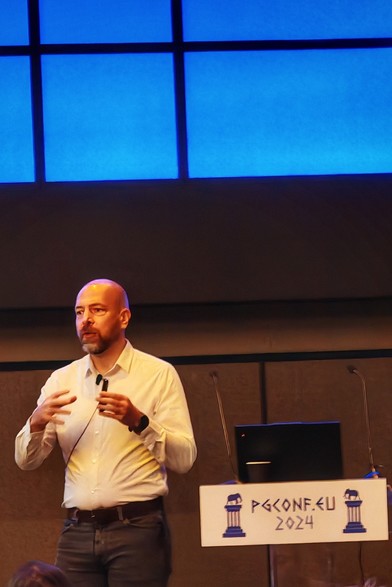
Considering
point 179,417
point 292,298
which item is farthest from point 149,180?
point 179,417

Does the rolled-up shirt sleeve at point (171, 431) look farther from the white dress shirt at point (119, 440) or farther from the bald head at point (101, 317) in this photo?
the bald head at point (101, 317)

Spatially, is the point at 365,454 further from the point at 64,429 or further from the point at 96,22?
the point at 96,22

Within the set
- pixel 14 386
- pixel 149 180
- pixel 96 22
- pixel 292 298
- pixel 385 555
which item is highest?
pixel 96 22

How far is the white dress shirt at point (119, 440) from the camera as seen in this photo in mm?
3543

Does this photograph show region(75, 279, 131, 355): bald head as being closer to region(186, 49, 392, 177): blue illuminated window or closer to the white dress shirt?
the white dress shirt

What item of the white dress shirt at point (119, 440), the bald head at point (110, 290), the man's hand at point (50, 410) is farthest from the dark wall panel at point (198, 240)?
the man's hand at point (50, 410)

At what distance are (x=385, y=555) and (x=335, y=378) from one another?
3.20 feet

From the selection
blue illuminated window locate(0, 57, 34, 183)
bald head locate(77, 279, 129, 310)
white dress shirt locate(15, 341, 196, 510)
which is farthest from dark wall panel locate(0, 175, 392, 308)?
white dress shirt locate(15, 341, 196, 510)

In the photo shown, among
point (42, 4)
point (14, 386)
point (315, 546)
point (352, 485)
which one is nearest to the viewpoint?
point (352, 485)

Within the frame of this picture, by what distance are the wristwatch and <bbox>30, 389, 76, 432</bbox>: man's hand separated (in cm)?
26

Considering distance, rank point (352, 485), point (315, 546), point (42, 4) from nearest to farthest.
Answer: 1. point (352, 485)
2. point (315, 546)
3. point (42, 4)

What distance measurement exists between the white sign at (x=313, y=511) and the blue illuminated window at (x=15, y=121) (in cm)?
252

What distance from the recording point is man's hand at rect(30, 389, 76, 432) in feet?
11.2

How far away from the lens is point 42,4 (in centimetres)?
514
